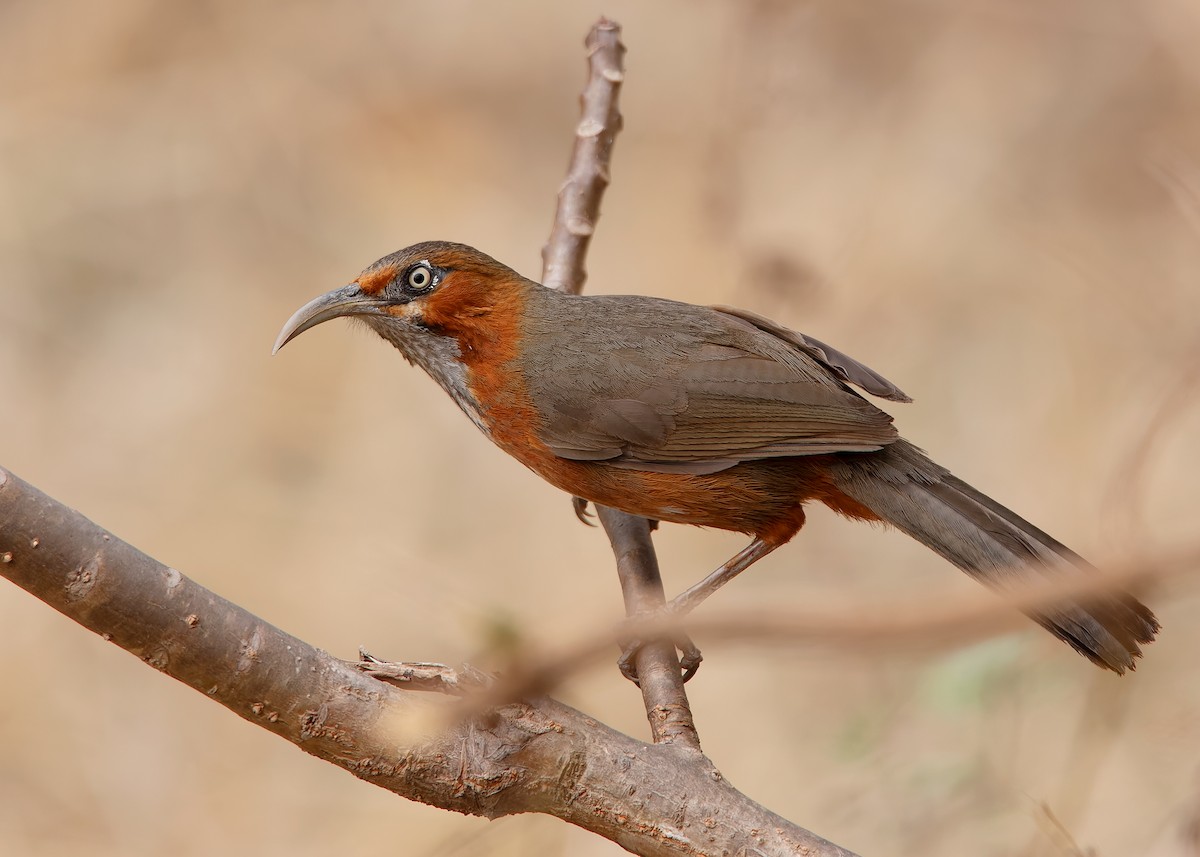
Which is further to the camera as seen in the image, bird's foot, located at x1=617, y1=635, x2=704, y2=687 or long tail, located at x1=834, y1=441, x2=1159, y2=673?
bird's foot, located at x1=617, y1=635, x2=704, y2=687

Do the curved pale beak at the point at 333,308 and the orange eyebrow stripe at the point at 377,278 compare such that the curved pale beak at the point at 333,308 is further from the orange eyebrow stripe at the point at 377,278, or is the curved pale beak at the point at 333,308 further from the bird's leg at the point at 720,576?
the bird's leg at the point at 720,576

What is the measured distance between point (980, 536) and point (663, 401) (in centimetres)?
106

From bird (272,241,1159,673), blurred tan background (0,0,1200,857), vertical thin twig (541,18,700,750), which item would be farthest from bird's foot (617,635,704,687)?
blurred tan background (0,0,1200,857)

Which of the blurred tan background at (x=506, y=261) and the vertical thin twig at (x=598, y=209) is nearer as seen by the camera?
the vertical thin twig at (x=598, y=209)

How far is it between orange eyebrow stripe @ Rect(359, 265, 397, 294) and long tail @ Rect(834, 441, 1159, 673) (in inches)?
61.2

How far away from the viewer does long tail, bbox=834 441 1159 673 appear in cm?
315

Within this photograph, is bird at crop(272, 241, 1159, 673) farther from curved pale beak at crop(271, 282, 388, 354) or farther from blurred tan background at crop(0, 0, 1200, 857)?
blurred tan background at crop(0, 0, 1200, 857)

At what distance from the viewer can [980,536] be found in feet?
11.1

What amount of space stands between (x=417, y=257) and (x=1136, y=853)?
3.96m

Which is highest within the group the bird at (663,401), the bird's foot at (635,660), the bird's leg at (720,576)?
the bird at (663,401)

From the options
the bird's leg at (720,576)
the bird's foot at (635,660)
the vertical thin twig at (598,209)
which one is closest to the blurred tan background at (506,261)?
the vertical thin twig at (598,209)

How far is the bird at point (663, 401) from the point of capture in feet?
12.0

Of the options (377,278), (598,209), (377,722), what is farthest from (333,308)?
(377,722)

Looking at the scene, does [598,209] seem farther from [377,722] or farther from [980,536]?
[377,722]
